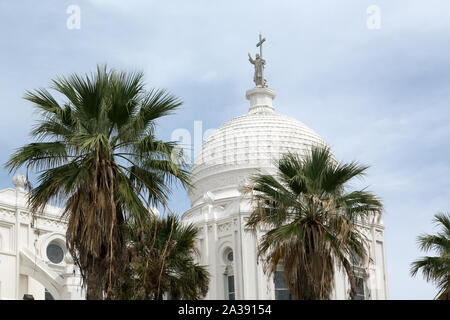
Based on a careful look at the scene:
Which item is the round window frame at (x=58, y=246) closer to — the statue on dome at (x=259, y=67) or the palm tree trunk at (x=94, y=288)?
the statue on dome at (x=259, y=67)

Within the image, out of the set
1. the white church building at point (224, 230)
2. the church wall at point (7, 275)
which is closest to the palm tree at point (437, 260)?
the white church building at point (224, 230)

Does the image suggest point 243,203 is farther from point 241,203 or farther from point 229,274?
point 229,274

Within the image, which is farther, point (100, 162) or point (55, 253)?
point (55, 253)

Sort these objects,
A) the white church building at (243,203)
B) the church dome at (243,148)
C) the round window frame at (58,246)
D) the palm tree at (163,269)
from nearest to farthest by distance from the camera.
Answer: the palm tree at (163,269), the round window frame at (58,246), the white church building at (243,203), the church dome at (243,148)

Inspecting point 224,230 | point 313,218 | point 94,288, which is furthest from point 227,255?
point 94,288

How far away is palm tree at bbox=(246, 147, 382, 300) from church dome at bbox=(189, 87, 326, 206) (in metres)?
27.2

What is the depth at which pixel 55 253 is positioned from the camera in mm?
42875

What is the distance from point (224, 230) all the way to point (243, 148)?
8091 mm

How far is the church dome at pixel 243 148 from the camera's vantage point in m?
50.7

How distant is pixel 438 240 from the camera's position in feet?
93.9

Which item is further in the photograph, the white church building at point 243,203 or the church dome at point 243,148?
the church dome at point 243,148

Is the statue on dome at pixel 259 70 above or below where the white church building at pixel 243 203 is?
above
